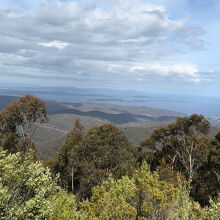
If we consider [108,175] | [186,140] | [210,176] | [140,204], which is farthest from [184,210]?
[186,140]

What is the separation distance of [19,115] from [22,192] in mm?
24486

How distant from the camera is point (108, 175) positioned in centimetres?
2630

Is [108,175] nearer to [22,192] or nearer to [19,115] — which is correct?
[19,115]

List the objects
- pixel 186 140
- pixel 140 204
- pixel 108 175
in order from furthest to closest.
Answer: pixel 186 140, pixel 108 175, pixel 140 204

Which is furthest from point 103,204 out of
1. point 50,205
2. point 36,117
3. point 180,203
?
point 36,117

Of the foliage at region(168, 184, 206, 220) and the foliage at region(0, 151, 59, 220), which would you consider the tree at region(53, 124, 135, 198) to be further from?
the foliage at region(0, 151, 59, 220)

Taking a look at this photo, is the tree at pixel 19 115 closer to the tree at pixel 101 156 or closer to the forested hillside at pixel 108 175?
the forested hillside at pixel 108 175

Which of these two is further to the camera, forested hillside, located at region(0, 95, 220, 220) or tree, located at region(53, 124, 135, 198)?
tree, located at region(53, 124, 135, 198)

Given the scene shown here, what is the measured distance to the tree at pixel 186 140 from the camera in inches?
1225

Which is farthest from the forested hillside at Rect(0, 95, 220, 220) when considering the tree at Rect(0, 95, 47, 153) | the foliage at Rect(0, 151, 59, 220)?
the tree at Rect(0, 95, 47, 153)

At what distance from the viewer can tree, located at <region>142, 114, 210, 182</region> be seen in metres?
31.1

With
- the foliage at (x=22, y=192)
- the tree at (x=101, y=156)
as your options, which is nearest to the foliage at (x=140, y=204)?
the foliage at (x=22, y=192)

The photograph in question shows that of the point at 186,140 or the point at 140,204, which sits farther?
the point at 186,140

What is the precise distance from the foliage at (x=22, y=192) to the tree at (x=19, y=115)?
22521 mm
